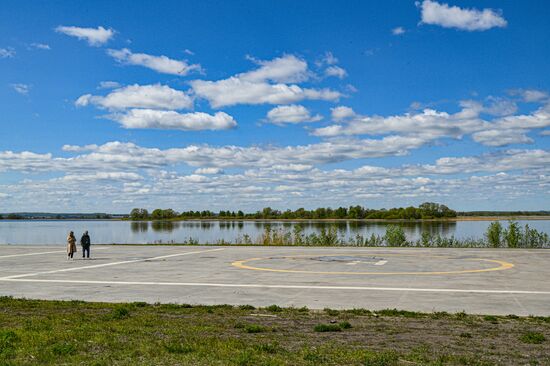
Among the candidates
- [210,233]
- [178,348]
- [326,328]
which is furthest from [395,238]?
[210,233]

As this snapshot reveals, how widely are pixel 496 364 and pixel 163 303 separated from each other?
8165 millimetres

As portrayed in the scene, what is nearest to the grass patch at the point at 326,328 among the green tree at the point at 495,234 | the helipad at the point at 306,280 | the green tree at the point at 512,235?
the helipad at the point at 306,280

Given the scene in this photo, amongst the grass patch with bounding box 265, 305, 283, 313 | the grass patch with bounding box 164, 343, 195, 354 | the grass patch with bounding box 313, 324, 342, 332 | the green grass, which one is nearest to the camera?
the green grass

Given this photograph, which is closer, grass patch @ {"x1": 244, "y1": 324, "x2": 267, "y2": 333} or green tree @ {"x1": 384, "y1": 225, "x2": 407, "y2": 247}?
grass patch @ {"x1": 244, "y1": 324, "x2": 267, "y2": 333}

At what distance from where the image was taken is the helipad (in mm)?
13734

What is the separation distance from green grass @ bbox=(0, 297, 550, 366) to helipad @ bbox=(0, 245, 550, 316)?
1572mm

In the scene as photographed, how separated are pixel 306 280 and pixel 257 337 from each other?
860cm

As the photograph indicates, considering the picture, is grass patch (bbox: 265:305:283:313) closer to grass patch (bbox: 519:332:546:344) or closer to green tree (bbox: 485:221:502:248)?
grass patch (bbox: 519:332:546:344)

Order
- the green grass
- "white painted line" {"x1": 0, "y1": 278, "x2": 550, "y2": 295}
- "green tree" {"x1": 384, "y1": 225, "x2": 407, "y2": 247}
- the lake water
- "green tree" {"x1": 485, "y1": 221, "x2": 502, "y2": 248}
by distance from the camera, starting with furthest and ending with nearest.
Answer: the lake water, "green tree" {"x1": 384, "y1": 225, "x2": 407, "y2": 247}, "green tree" {"x1": 485, "y1": 221, "x2": 502, "y2": 248}, "white painted line" {"x1": 0, "y1": 278, "x2": 550, "y2": 295}, the green grass

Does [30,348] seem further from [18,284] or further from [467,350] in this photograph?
[18,284]

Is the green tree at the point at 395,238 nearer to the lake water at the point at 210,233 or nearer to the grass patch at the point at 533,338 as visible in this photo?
the lake water at the point at 210,233

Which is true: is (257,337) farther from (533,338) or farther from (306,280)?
(306,280)

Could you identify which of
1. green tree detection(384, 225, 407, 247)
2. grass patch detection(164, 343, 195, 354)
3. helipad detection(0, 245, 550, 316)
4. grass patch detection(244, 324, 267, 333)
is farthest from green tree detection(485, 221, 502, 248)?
grass patch detection(164, 343, 195, 354)

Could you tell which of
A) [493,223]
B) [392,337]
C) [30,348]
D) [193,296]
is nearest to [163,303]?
[193,296]
